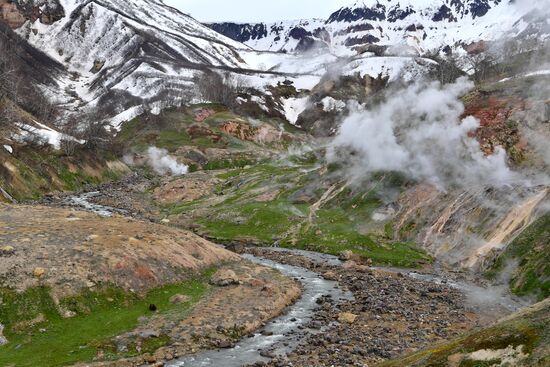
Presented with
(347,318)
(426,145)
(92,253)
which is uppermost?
(426,145)

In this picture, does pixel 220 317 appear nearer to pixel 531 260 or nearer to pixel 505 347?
pixel 505 347

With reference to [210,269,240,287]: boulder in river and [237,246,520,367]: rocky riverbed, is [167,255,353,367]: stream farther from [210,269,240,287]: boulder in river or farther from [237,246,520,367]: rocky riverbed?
[210,269,240,287]: boulder in river

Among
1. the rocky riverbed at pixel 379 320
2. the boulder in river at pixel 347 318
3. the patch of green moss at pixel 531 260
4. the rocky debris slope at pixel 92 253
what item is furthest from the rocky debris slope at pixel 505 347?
the patch of green moss at pixel 531 260

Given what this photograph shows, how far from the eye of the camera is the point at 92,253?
47.6m

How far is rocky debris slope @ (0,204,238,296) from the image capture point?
42594mm

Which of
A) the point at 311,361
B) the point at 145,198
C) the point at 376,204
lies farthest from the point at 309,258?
the point at 145,198

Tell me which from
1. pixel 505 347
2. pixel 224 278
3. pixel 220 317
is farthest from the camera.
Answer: pixel 224 278

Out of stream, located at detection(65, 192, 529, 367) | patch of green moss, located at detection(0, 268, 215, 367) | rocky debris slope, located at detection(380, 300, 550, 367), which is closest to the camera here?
rocky debris slope, located at detection(380, 300, 550, 367)

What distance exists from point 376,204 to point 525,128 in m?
27.7

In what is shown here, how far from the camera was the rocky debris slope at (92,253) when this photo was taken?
1677 inches

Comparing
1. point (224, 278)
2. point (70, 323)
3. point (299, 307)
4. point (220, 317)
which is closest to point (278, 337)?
point (220, 317)

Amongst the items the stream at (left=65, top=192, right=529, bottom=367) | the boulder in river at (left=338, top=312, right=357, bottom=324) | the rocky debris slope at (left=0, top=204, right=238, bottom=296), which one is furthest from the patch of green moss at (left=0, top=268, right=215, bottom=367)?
the boulder in river at (left=338, top=312, right=357, bottom=324)

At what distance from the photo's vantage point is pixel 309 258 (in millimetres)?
74500

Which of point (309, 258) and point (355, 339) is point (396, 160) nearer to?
point (309, 258)
